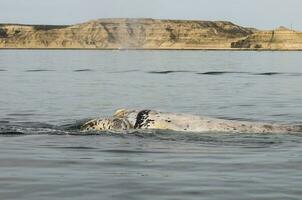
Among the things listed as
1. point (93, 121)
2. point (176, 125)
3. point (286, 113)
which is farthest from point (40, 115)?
point (286, 113)

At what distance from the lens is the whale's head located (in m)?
18.8

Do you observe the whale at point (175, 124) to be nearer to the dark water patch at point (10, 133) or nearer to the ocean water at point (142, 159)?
the ocean water at point (142, 159)

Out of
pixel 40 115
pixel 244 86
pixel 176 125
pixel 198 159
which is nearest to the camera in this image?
pixel 198 159

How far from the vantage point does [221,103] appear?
29609mm

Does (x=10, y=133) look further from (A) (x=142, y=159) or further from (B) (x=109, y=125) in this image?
(A) (x=142, y=159)

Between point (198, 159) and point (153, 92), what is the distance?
74.8 feet

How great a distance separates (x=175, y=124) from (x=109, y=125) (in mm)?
1920

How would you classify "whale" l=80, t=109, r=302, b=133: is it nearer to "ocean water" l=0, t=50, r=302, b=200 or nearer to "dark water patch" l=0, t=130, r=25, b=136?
"ocean water" l=0, t=50, r=302, b=200

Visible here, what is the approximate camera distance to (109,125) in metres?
18.9

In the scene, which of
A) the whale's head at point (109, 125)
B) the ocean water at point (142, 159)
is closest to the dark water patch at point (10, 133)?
the ocean water at point (142, 159)

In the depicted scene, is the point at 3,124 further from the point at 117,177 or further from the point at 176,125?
the point at 117,177

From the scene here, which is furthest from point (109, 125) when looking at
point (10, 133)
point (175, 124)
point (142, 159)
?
point (142, 159)

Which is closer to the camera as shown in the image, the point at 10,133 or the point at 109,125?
the point at 10,133

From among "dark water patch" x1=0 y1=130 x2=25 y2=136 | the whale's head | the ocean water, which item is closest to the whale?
the whale's head
